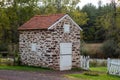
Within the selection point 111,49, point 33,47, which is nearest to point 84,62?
point 33,47

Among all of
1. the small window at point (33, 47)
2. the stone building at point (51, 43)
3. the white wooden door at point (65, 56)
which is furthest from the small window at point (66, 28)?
the small window at point (33, 47)

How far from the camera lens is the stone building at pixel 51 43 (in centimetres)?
2766

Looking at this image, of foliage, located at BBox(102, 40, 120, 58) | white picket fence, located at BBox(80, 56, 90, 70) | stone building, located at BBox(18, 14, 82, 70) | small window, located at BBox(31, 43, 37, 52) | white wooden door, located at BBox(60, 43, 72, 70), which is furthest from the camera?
foliage, located at BBox(102, 40, 120, 58)

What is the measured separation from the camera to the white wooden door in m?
28.1

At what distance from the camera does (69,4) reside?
1988 inches

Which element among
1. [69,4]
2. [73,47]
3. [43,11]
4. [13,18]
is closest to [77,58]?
[73,47]

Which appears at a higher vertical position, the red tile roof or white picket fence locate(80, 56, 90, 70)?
the red tile roof

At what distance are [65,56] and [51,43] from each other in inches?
69.1

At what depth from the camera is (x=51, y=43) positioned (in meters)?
27.6

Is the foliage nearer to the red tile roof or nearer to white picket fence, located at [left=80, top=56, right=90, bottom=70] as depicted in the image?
white picket fence, located at [left=80, top=56, right=90, bottom=70]

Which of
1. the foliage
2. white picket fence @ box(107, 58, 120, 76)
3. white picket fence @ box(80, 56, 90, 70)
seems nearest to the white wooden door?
white picket fence @ box(80, 56, 90, 70)

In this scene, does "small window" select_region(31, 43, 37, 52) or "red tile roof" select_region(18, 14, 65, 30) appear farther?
"small window" select_region(31, 43, 37, 52)

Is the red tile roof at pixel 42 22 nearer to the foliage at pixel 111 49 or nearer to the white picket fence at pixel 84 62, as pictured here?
the white picket fence at pixel 84 62

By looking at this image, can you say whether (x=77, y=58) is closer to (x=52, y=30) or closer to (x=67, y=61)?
(x=67, y=61)
